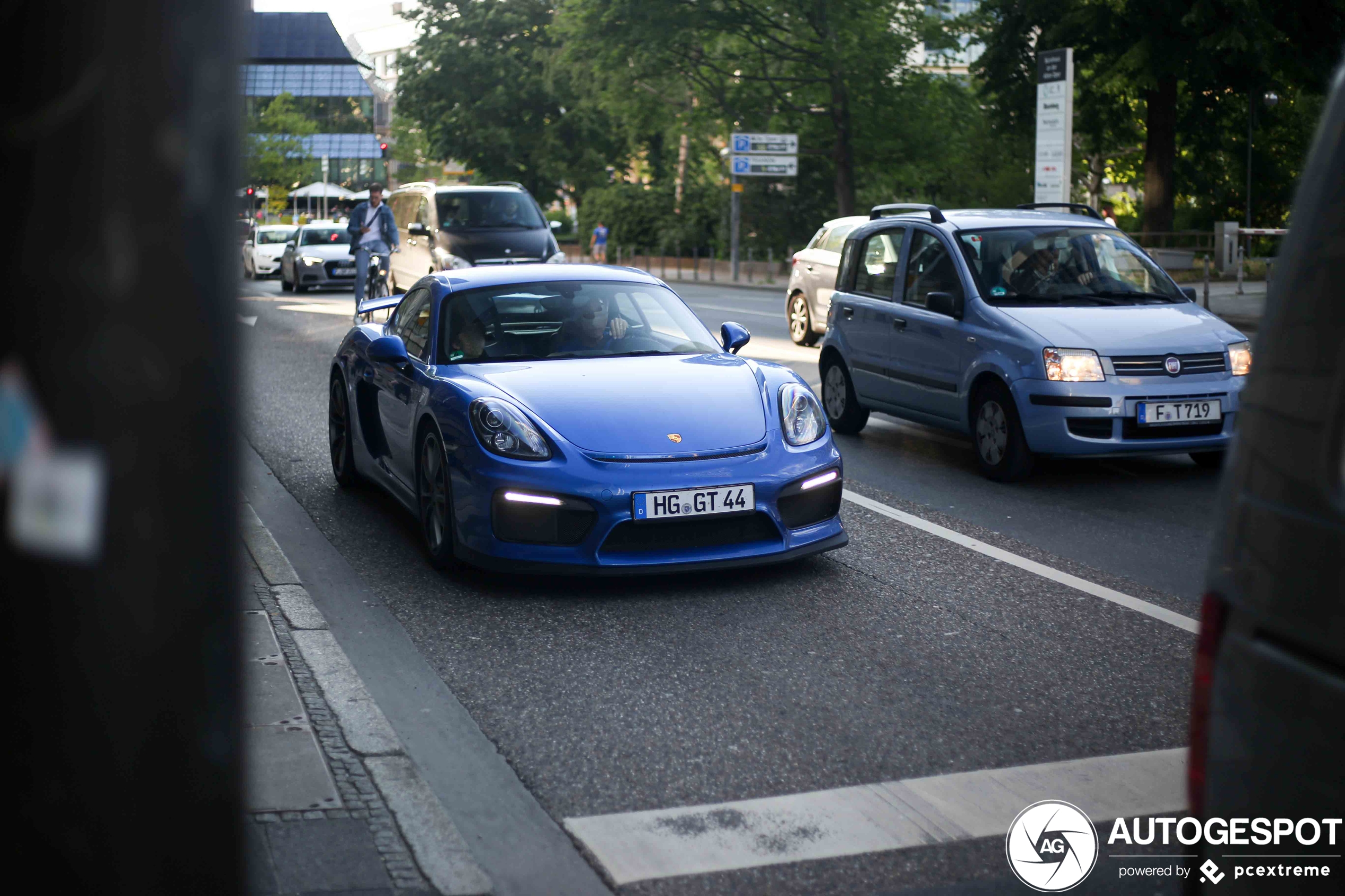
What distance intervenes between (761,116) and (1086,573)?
4046 cm

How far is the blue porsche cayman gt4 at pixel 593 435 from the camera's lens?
247 inches

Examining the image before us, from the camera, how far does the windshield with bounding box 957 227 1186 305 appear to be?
9.71m

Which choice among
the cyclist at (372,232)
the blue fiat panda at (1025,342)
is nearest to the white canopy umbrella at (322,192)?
the cyclist at (372,232)

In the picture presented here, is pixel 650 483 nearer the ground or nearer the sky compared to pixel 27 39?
nearer the ground

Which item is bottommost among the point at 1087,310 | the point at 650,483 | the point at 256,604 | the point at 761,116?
the point at 256,604

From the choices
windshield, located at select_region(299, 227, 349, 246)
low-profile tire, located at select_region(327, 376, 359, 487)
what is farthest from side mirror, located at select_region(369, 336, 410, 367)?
windshield, located at select_region(299, 227, 349, 246)

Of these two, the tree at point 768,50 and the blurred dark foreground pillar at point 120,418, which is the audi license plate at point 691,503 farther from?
the tree at point 768,50

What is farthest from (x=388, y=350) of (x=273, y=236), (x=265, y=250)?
(x=273, y=236)

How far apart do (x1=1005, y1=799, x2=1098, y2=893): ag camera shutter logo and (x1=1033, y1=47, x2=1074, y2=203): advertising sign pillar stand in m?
25.1

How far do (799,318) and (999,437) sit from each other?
10.1 meters

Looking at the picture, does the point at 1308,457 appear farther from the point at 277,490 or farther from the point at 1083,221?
the point at 1083,221

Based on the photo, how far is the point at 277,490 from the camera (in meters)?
8.98

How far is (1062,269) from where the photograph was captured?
9.88 metres

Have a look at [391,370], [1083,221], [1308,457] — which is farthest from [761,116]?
A: [1308,457]
